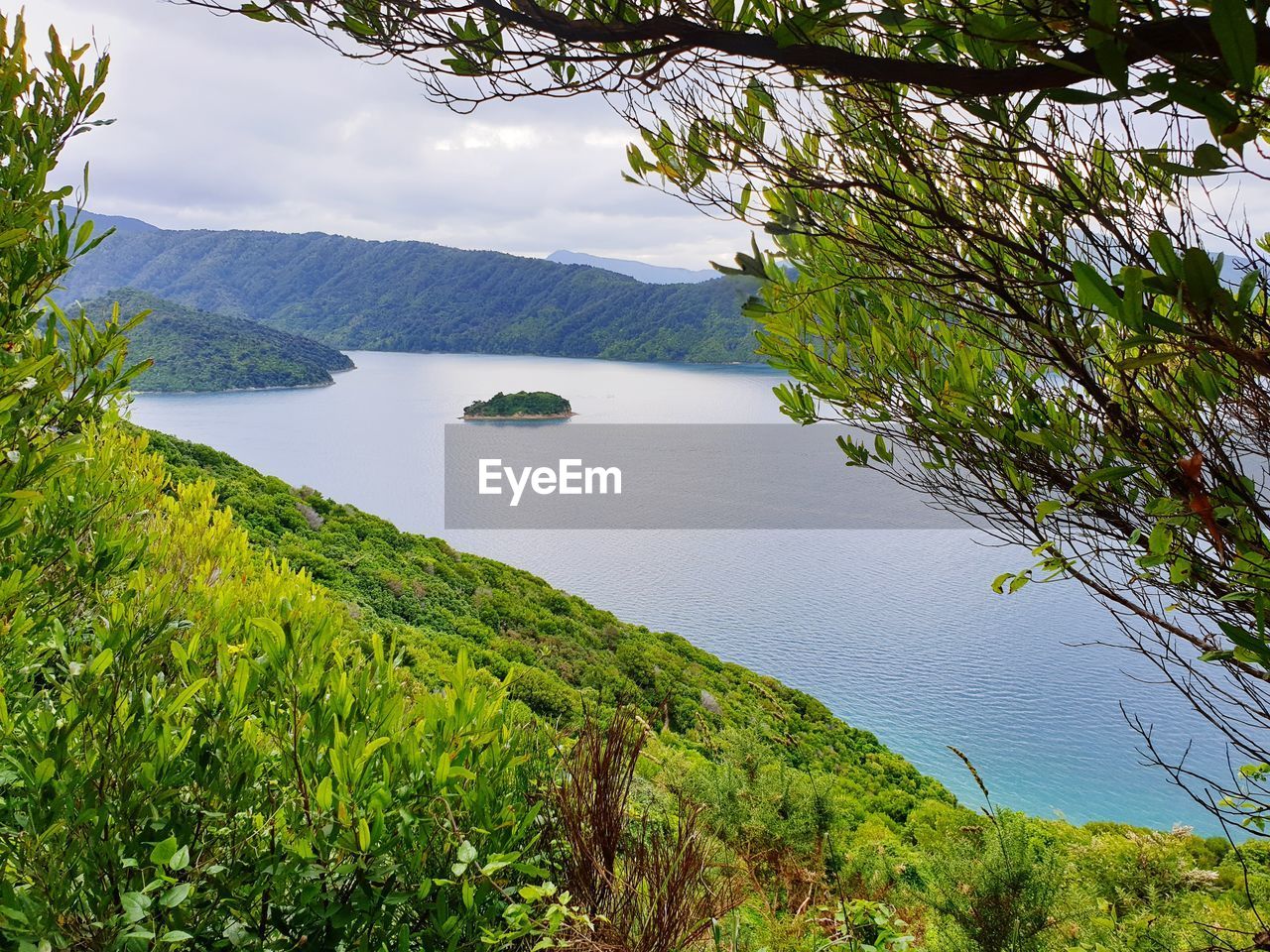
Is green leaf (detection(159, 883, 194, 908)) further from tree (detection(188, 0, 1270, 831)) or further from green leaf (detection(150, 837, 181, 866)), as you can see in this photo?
tree (detection(188, 0, 1270, 831))

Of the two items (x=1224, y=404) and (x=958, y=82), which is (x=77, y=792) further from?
(x=1224, y=404)

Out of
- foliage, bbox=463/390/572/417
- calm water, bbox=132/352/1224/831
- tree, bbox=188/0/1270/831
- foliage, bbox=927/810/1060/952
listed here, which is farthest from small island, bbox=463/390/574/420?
tree, bbox=188/0/1270/831

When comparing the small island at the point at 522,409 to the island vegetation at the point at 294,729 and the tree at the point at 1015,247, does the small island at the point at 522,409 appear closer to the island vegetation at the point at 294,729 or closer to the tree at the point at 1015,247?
the island vegetation at the point at 294,729

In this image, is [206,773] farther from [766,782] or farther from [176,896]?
[766,782]

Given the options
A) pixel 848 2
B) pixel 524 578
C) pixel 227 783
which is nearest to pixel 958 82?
pixel 848 2

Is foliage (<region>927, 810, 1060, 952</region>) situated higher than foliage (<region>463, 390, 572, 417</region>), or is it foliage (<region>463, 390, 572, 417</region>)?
foliage (<region>463, 390, 572, 417</region>)

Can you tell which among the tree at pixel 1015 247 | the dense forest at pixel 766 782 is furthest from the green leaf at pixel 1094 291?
the dense forest at pixel 766 782
